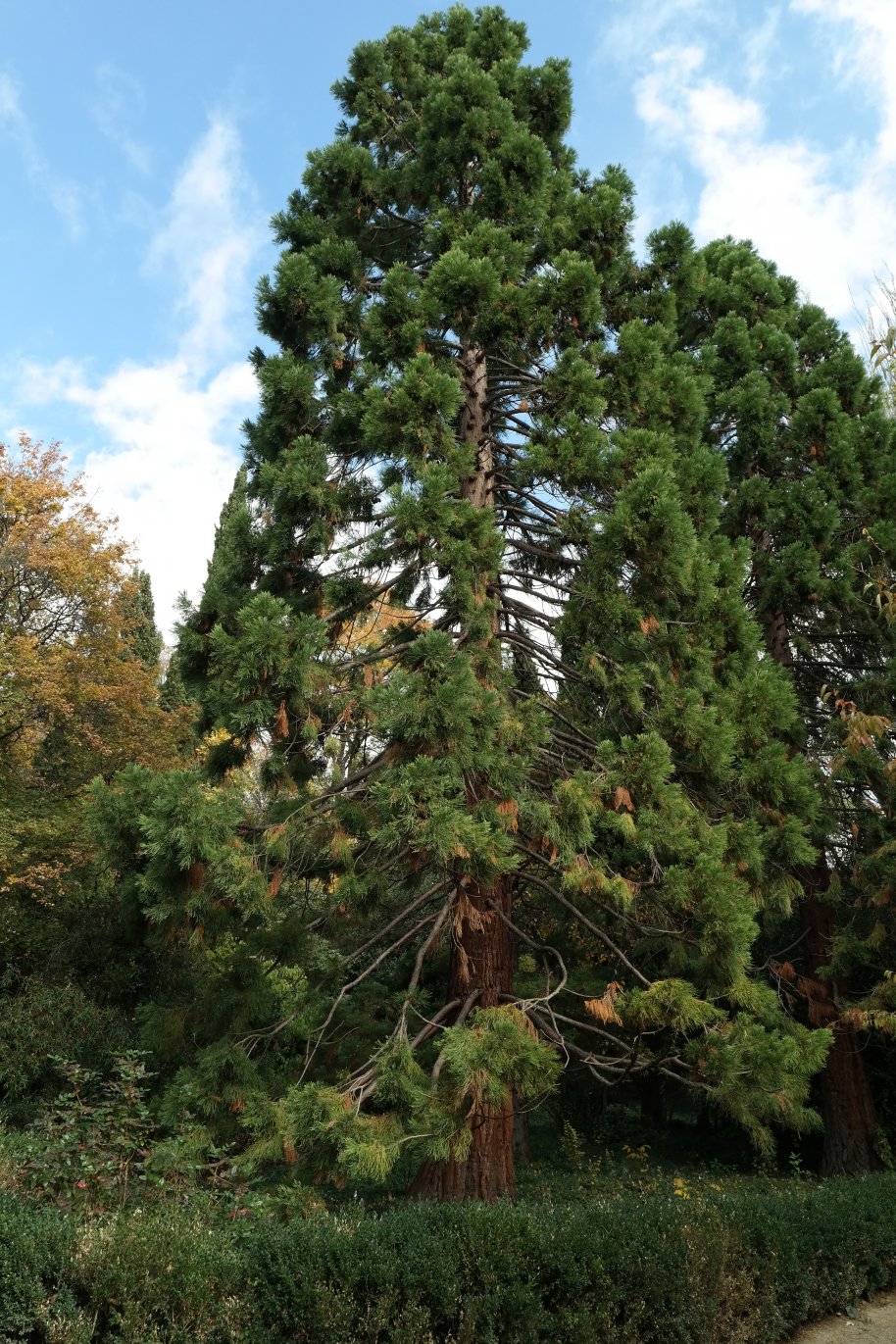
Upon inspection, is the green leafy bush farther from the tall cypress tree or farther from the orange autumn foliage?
the orange autumn foliage

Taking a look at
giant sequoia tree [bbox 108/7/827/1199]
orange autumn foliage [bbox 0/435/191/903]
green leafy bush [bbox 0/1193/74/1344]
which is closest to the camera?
green leafy bush [bbox 0/1193/74/1344]

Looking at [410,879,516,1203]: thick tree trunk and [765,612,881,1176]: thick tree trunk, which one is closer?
[410,879,516,1203]: thick tree trunk

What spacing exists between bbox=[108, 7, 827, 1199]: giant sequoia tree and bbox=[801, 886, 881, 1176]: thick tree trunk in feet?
4.80

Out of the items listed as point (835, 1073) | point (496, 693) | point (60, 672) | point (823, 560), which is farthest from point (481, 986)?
point (60, 672)

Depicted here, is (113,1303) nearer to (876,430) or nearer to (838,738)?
(838,738)

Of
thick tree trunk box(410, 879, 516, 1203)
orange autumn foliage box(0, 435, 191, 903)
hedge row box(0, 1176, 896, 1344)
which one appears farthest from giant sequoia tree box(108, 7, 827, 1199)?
orange autumn foliage box(0, 435, 191, 903)

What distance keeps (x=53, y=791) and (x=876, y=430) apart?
524 inches

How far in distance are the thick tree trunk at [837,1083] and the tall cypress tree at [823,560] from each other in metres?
0.02

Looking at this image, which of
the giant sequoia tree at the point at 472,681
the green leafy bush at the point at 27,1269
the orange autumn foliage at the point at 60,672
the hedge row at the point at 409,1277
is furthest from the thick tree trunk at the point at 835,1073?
the orange autumn foliage at the point at 60,672

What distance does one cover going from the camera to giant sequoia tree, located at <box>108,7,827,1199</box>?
214 inches

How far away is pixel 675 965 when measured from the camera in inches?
245

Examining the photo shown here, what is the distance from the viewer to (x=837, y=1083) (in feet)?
31.4

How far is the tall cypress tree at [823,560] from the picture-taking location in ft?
28.9

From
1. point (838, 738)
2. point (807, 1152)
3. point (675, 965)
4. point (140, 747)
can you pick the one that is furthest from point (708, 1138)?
point (140, 747)
